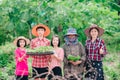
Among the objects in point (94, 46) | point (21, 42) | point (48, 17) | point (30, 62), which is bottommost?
Answer: point (30, 62)

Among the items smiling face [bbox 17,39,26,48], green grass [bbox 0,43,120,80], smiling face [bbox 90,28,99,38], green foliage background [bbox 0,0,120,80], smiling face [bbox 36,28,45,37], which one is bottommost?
green grass [bbox 0,43,120,80]

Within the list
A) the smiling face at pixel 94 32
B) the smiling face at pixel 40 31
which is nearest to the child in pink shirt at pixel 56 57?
the smiling face at pixel 40 31

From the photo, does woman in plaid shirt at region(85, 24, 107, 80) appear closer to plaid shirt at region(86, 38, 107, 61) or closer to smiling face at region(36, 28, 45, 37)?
plaid shirt at region(86, 38, 107, 61)

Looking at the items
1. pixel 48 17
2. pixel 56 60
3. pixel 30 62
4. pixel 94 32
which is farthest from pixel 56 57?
pixel 30 62

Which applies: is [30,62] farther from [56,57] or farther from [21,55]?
[56,57]

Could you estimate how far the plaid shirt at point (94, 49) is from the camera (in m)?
5.73

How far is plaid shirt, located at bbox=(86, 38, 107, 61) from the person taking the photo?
226 inches

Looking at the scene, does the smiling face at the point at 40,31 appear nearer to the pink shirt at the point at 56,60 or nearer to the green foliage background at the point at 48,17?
the pink shirt at the point at 56,60

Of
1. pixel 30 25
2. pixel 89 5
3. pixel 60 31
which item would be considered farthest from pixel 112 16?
pixel 30 25

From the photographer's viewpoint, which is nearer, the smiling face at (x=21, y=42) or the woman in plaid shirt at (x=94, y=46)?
the woman in plaid shirt at (x=94, y=46)

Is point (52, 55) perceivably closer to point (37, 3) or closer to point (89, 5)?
point (37, 3)

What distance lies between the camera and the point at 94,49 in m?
5.73

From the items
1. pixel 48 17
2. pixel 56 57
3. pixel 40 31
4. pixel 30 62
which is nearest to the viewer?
pixel 56 57

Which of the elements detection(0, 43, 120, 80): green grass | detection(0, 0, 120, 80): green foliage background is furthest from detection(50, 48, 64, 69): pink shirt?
detection(0, 0, 120, 80): green foliage background
